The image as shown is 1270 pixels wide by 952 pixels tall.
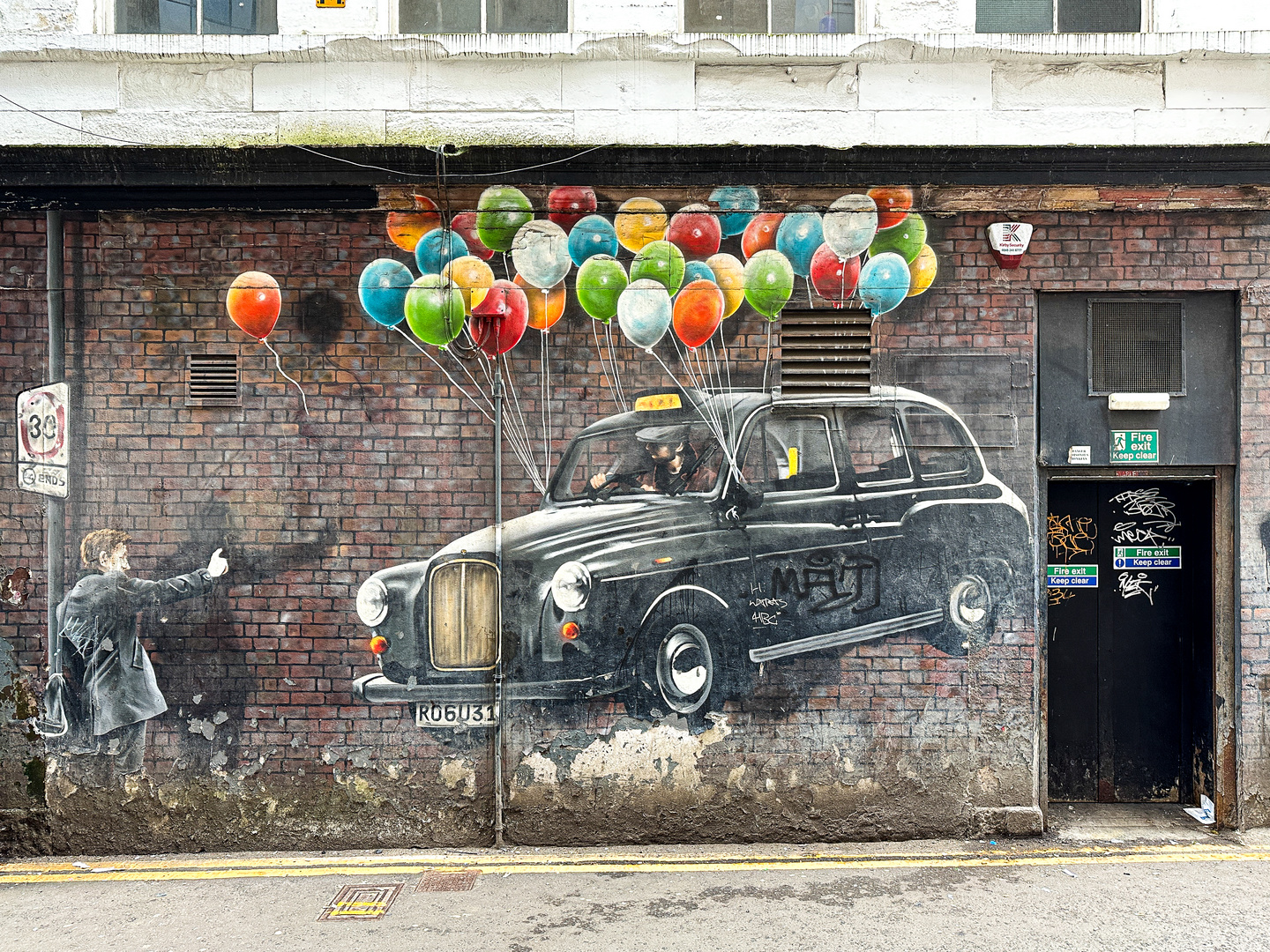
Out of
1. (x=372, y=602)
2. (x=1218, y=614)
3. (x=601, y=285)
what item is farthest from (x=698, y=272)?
(x=1218, y=614)

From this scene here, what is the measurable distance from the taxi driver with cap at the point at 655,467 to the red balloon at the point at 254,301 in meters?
2.50

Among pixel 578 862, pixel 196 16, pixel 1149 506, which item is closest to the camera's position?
pixel 578 862

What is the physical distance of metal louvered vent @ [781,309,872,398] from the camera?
6.15 metres

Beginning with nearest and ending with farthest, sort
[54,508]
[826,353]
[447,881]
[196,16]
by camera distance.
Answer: [447,881], [54,508], [826,353], [196,16]

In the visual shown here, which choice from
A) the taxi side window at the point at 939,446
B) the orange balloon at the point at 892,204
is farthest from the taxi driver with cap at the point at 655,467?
the orange balloon at the point at 892,204

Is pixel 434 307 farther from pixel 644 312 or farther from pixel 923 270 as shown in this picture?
pixel 923 270

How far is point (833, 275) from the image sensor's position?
20.2ft

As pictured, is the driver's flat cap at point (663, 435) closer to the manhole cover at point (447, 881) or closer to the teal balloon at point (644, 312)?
the teal balloon at point (644, 312)

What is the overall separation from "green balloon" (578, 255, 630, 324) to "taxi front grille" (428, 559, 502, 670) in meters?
1.90

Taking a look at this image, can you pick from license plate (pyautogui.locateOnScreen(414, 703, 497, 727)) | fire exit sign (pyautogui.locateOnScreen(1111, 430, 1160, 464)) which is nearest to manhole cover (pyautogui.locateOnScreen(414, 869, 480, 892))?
license plate (pyautogui.locateOnScreen(414, 703, 497, 727))

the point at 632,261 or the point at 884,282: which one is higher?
the point at 632,261

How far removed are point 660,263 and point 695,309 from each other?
1.31ft

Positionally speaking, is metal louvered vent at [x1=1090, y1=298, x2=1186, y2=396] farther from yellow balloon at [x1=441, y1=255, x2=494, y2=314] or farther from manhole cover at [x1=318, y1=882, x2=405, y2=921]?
manhole cover at [x1=318, y1=882, x2=405, y2=921]

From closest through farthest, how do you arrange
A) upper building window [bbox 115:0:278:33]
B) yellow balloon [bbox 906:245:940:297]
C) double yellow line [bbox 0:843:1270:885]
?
1. double yellow line [bbox 0:843:1270:885]
2. yellow balloon [bbox 906:245:940:297]
3. upper building window [bbox 115:0:278:33]
